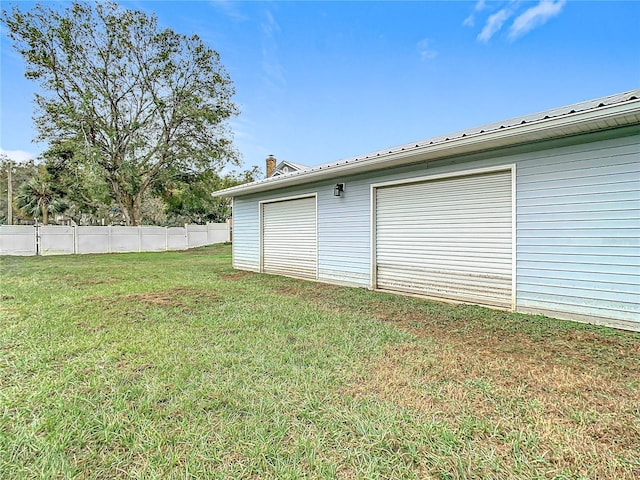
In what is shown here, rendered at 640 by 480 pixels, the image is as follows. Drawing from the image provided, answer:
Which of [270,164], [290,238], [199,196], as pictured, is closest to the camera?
[290,238]

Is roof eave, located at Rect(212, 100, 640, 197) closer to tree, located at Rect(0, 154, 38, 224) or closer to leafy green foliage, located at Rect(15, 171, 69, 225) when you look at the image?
leafy green foliage, located at Rect(15, 171, 69, 225)

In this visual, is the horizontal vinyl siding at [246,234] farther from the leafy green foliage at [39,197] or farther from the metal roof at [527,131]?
the leafy green foliage at [39,197]

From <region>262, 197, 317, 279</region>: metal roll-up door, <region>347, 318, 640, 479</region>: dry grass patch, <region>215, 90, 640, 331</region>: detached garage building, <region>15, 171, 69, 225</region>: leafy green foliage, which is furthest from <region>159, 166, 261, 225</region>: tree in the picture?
<region>347, 318, 640, 479</region>: dry grass patch

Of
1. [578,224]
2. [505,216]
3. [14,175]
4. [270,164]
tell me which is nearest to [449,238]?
[505,216]

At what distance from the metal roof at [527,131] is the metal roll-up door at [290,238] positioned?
156 cm

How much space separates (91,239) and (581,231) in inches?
750

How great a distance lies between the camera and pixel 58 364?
9.63 feet

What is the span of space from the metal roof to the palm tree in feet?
84.2

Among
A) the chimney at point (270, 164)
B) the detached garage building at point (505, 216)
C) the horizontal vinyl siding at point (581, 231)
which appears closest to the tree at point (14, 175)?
the chimney at point (270, 164)

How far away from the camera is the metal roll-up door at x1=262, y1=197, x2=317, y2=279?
8148mm

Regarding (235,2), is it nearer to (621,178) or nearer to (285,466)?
(621,178)

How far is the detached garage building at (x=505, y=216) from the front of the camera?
3914 mm

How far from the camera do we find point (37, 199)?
78.0 ft

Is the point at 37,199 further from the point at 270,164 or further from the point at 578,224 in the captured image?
the point at 578,224
